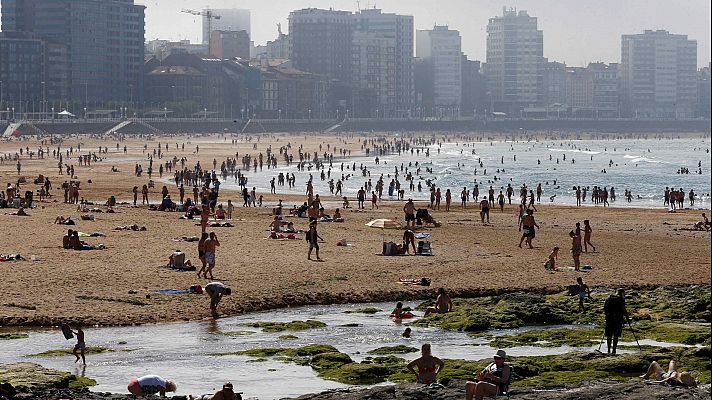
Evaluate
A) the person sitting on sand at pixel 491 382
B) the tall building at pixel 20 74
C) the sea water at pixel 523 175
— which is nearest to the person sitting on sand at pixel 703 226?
the sea water at pixel 523 175

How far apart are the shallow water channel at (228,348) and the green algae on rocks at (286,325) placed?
0.86ft

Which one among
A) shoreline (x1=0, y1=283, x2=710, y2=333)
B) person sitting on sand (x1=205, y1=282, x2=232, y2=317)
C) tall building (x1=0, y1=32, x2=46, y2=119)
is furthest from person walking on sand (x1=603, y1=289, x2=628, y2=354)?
tall building (x1=0, y1=32, x2=46, y2=119)

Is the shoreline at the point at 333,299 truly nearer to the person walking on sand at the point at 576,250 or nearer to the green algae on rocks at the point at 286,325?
the green algae on rocks at the point at 286,325

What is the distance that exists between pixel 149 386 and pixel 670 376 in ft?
24.9

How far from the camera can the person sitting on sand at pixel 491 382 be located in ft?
57.3

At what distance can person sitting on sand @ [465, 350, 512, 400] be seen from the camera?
17.5 m

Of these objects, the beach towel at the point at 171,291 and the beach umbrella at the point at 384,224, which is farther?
the beach umbrella at the point at 384,224

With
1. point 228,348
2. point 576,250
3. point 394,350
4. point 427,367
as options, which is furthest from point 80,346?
point 576,250

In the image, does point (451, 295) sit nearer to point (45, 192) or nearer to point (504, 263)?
point (504, 263)

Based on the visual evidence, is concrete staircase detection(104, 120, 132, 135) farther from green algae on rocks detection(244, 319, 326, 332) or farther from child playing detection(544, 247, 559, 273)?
green algae on rocks detection(244, 319, 326, 332)

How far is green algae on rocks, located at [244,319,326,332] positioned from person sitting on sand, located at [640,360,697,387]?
785 cm

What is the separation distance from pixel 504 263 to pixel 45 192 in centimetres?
2896

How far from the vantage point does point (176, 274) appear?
101 ft

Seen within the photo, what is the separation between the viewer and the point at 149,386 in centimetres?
1906
